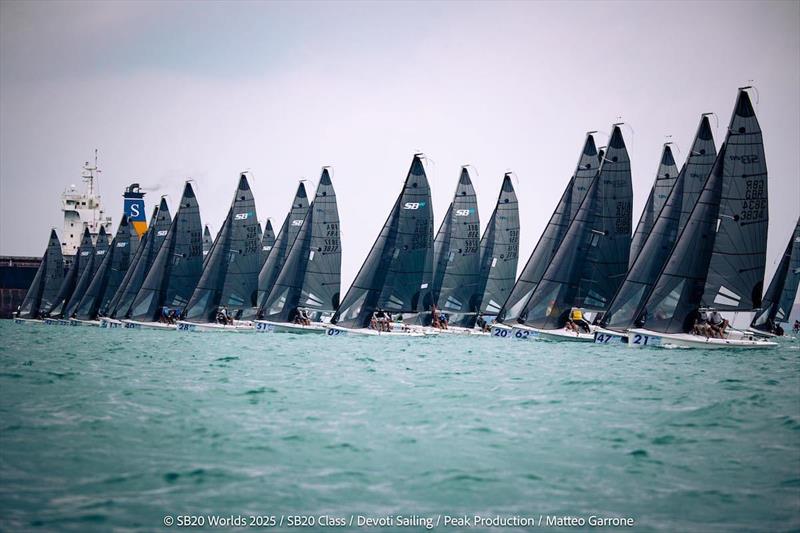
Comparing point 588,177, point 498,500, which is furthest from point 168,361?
point 588,177

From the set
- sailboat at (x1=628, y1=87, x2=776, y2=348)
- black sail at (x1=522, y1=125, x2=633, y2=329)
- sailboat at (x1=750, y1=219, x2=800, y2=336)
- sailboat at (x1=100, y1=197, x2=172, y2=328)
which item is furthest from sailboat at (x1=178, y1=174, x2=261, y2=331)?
sailboat at (x1=750, y1=219, x2=800, y2=336)

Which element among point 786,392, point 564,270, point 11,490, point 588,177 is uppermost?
point 588,177

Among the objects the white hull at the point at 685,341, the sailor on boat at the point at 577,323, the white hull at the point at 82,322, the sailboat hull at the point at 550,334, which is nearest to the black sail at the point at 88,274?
the white hull at the point at 82,322

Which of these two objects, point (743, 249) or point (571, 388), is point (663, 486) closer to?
point (571, 388)

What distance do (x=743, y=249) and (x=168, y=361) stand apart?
27500mm

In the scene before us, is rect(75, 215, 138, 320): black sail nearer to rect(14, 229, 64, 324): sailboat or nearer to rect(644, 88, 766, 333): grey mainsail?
rect(14, 229, 64, 324): sailboat

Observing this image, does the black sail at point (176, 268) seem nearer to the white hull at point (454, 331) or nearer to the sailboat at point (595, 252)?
the white hull at point (454, 331)

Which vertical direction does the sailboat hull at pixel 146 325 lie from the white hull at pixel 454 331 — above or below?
below

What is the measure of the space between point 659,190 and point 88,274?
56390 millimetres

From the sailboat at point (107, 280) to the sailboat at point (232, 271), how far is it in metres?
20.4

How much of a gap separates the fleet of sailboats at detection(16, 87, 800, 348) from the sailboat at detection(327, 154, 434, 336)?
9 cm

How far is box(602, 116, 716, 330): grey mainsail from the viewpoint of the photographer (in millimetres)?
42562

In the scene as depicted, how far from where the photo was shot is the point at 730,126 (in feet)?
132

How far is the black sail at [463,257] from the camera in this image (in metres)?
59.4
